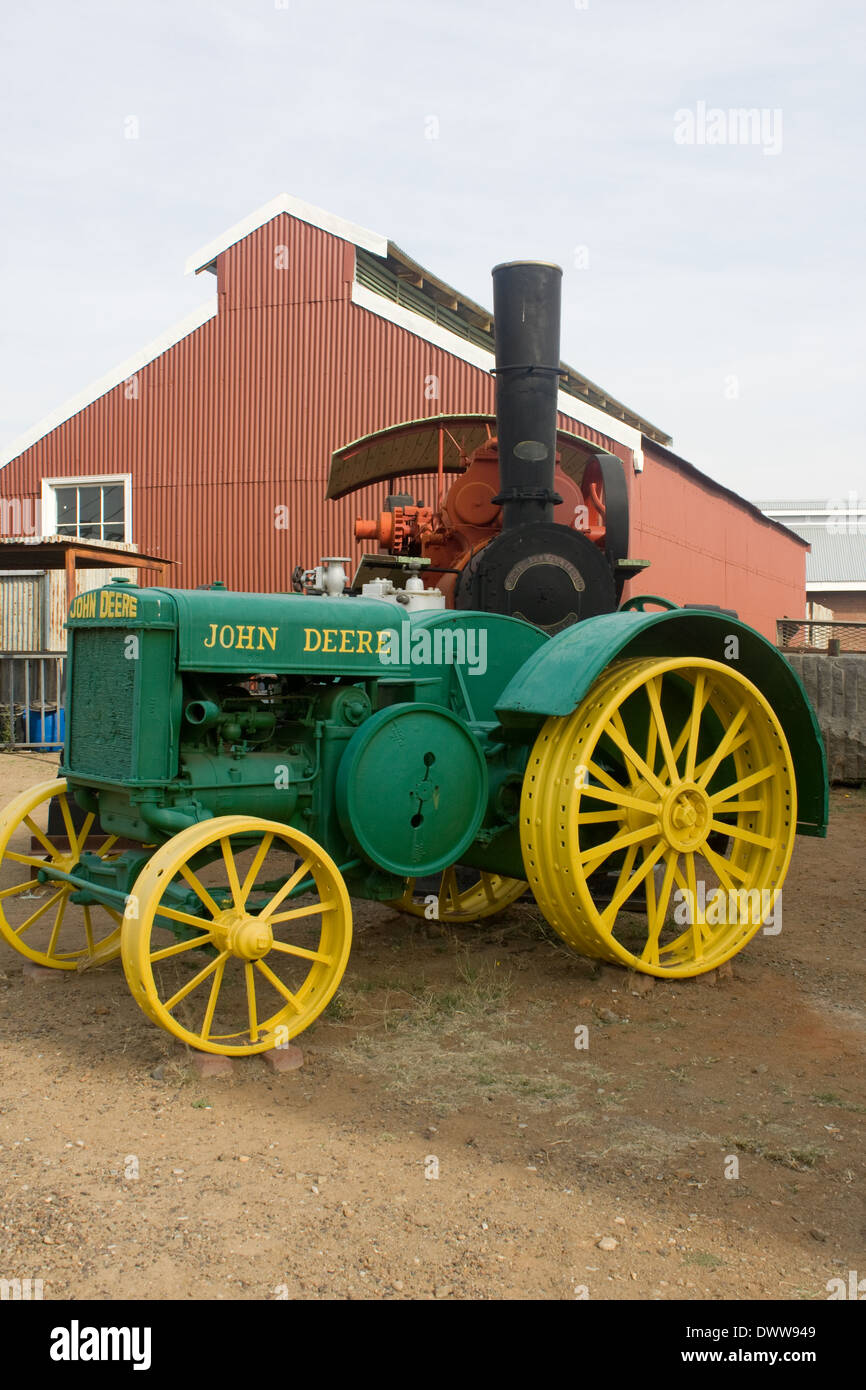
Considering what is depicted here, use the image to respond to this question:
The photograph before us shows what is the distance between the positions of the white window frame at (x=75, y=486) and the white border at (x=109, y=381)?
2.29 ft

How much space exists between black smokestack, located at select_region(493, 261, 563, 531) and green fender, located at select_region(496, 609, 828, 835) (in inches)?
64.0

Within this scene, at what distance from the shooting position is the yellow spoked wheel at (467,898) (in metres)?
5.28

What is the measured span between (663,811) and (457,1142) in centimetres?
159

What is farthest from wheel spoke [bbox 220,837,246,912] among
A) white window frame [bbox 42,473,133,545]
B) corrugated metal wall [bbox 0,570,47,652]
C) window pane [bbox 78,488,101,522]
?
window pane [bbox 78,488,101,522]

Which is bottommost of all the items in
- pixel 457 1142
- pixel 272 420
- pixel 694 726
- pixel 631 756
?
pixel 457 1142

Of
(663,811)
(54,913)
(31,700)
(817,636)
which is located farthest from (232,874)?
(817,636)

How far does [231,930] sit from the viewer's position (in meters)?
3.44

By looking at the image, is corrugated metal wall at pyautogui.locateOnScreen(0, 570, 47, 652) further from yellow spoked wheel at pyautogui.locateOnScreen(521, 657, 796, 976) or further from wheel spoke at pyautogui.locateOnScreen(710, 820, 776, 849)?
wheel spoke at pyautogui.locateOnScreen(710, 820, 776, 849)

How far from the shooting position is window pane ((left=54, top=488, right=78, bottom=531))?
645 inches

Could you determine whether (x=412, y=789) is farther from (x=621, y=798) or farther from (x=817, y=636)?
(x=817, y=636)

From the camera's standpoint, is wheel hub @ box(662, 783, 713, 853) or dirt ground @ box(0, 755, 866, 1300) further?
wheel hub @ box(662, 783, 713, 853)

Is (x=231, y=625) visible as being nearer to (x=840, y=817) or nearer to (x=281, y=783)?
(x=281, y=783)

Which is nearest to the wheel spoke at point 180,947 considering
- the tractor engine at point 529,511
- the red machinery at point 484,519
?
the tractor engine at point 529,511

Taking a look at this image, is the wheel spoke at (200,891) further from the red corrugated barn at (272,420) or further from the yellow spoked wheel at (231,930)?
the red corrugated barn at (272,420)
